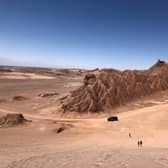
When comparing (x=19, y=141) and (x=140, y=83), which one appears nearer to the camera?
(x=19, y=141)

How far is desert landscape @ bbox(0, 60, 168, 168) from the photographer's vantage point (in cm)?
1291

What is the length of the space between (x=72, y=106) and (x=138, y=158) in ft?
80.9

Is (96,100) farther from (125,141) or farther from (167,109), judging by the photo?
(125,141)

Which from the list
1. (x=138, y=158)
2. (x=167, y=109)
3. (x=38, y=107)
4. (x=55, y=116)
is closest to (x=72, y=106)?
(x=55, y=116)

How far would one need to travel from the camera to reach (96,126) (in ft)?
92.2

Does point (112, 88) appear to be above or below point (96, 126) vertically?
above

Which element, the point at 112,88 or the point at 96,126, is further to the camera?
the point at 112,88

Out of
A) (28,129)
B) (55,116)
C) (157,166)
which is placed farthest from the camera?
(55,116)

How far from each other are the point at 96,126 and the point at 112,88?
1326 cm

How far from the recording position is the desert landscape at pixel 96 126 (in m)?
12.9

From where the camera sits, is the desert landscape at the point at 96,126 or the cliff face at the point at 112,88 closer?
the desert landscape at the point at 96,126

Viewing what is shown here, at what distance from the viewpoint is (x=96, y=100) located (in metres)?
38.1

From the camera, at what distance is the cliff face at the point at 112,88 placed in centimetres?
3728

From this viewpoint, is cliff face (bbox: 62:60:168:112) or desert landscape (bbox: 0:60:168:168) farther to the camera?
cliff face (bbox: 62:60:168:112)
